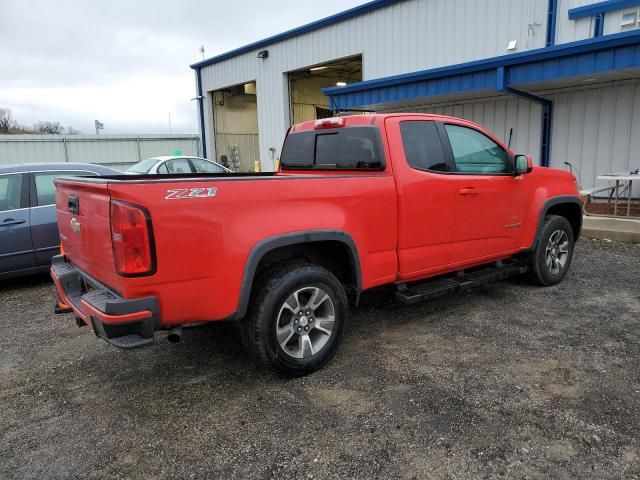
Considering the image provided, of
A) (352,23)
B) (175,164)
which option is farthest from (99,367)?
(352,23)

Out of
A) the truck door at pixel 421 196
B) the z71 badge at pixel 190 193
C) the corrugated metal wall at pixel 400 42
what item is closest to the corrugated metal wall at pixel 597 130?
the corrugated metal wall at pixel 400 42

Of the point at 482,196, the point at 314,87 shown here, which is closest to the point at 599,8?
the point at 482,196

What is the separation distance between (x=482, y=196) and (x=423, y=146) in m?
0.83

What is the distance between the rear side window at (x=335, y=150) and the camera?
4121mm

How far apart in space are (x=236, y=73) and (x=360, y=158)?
17.2 metres

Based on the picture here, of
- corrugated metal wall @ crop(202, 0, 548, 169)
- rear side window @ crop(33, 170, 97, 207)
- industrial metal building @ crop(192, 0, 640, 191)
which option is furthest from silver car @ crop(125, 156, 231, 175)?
corrugated metal wall @ crop(202, 0, 548, 169)

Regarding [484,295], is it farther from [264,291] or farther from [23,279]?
[23,279]

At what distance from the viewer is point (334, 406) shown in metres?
3.21

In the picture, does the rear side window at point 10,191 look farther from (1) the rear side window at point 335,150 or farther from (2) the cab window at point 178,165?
→ (2) the cab window at point 178,165

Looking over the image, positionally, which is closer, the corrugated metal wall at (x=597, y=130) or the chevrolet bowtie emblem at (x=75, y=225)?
the chevrolet bowtie emblem at (x=75, y=225)

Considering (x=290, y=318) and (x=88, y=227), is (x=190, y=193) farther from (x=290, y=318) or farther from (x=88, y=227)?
(x=290, y=318)

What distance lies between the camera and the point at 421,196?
411cm

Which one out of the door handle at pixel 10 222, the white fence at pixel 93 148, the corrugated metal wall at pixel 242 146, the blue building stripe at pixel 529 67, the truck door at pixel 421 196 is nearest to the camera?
the truck door at pixel 421 196

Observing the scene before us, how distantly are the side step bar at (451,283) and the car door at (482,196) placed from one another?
188 millimetres
